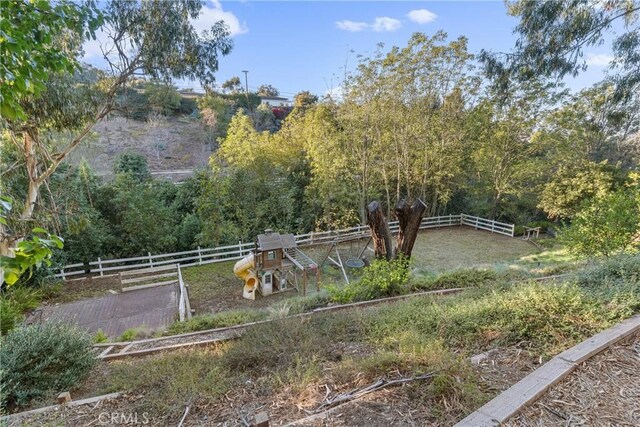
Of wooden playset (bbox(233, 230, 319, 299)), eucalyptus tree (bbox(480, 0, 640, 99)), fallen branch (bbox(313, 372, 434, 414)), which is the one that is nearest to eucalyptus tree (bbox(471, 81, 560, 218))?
eucalyptus tree (bbox(480, 0, 640, 99))

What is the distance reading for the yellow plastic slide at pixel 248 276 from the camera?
28.0 feet

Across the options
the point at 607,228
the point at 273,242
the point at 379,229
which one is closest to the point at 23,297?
the point at 273,242

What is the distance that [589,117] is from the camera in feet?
42.4

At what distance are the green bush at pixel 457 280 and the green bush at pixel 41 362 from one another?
16.9ft

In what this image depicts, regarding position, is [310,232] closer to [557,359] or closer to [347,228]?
[347,228]

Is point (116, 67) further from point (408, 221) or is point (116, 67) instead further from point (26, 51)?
point (408, 221)

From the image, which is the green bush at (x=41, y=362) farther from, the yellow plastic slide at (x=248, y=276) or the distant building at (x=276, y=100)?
the distant building at (x=276, y=100)

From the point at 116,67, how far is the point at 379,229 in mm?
7153

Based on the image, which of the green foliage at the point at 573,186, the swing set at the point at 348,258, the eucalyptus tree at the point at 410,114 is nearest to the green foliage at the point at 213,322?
the swing set at the point at 348,258

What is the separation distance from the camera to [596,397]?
78.7 inches

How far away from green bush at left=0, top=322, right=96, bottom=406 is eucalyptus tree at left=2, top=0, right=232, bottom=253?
Result: 435cm

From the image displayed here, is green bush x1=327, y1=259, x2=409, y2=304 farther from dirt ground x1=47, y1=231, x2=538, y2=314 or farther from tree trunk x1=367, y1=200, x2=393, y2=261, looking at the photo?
dirt ground x1=47, y1=231, x2=538, y2=314

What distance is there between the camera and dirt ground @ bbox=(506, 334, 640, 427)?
5.95 feet

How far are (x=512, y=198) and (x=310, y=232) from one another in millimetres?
10492
